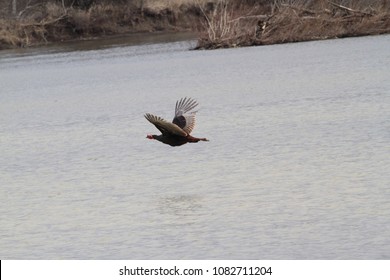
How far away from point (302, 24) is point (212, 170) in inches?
767

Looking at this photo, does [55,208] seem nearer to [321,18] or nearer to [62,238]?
[62,238]

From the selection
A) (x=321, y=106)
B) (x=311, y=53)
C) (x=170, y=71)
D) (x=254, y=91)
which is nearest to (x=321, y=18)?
(x=311, y=53)

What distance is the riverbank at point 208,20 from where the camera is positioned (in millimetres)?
30359

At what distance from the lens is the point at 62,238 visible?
30.7ft

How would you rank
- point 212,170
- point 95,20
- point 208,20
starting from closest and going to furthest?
point 212,170 → point 208,20 → point 95,20

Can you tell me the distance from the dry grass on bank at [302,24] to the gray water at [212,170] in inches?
284

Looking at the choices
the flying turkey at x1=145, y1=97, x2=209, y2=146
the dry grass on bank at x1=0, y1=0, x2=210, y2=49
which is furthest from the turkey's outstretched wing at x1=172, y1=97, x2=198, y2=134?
the dry grass on bank at x1=0, y1=0, x2=210, y2=49

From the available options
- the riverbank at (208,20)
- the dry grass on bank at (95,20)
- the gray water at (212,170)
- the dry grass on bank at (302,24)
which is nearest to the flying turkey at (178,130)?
the gray water at (212,170)

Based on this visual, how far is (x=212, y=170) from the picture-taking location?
11.7 m

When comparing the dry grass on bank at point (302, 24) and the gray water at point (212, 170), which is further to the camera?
the dry grass on bank at point (302, 24)

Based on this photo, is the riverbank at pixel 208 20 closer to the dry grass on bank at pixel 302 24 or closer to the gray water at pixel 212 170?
the dry grass on bank at pixel 302 24

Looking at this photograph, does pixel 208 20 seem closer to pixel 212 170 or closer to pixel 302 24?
pixel 302 24

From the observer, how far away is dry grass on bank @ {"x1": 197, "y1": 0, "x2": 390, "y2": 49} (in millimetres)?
29984

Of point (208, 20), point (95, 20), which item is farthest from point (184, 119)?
point (95, 20)
